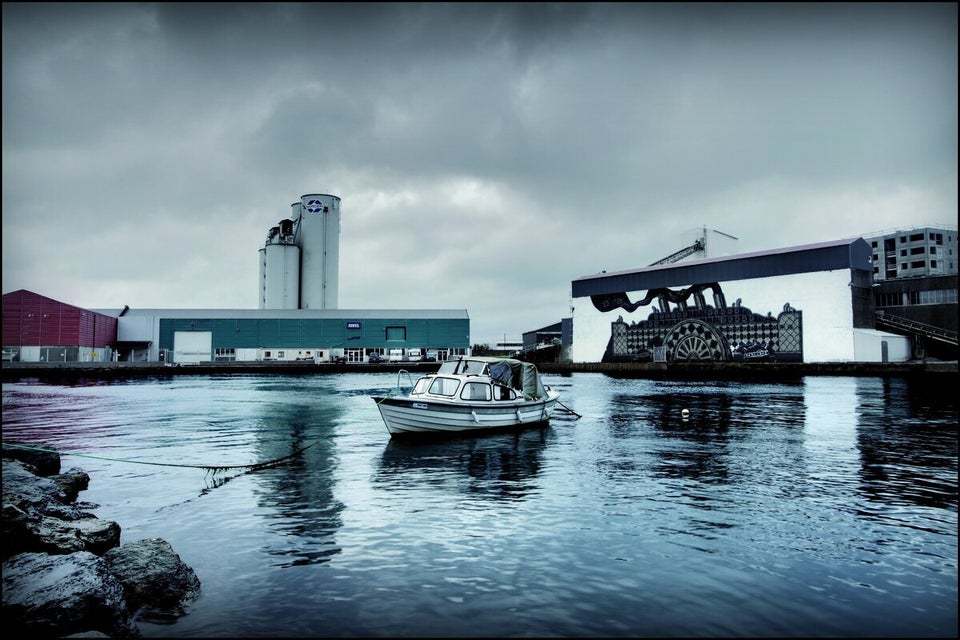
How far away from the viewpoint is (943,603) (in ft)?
29.8

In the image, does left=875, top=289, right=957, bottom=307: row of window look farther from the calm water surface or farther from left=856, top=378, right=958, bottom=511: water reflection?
the calm water surface

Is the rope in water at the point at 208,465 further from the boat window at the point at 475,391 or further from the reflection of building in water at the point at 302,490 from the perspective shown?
the boat window at the point at 475,391

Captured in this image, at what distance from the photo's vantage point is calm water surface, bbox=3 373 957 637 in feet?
28.7

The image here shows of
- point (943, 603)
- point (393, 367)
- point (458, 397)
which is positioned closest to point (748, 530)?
point (943, 603)

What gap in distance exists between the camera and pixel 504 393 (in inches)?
1081

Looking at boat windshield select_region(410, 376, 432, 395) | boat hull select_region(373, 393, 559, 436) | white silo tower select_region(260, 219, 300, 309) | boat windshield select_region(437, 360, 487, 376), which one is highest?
white silo tower select_region(260, 219, 300, 309)

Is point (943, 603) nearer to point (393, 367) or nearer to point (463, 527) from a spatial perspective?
point (463, 527)

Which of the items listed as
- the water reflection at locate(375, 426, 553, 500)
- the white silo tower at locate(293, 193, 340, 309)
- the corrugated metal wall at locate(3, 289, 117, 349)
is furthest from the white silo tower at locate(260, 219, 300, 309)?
the water reflection at locate(375, 426, 553, 500)

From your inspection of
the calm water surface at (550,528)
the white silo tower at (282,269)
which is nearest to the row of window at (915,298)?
the calm water surface at (550,528)

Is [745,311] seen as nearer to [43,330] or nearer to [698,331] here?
[698,331]

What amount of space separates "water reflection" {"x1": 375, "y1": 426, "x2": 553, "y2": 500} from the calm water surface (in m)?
0.15

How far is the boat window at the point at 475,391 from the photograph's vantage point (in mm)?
25506

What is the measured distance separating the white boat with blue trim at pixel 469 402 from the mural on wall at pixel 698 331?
52453 mm

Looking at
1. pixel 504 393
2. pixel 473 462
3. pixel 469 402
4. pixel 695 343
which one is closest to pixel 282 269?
pixel 695 343
